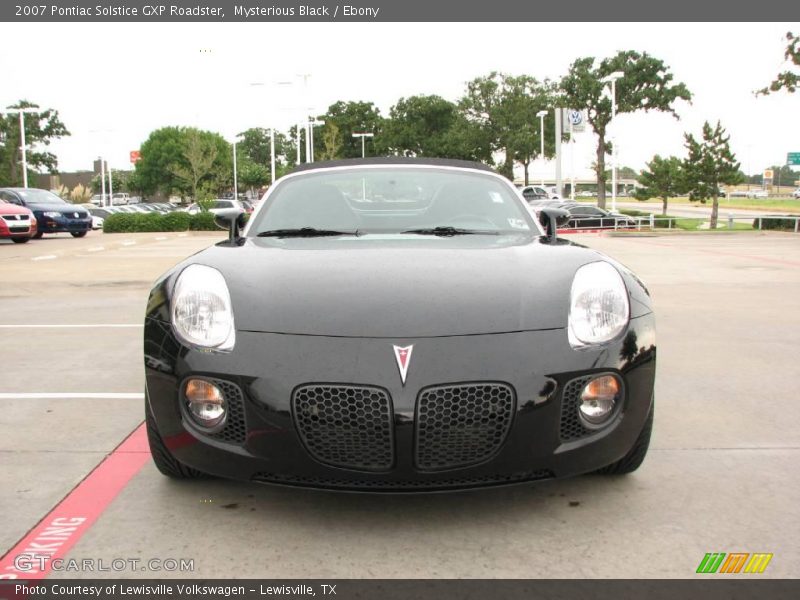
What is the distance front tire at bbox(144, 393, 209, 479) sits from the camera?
303 cm

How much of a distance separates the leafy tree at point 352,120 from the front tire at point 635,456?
9614cm

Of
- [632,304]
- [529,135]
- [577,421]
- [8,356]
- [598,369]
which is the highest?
[529,135]

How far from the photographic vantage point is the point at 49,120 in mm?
83875

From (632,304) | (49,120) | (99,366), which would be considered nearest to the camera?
(632,304)

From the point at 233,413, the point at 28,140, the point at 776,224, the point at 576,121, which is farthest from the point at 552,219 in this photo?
the point at 28,140

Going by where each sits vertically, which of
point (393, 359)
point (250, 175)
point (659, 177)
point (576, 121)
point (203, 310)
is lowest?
point (393, 359)

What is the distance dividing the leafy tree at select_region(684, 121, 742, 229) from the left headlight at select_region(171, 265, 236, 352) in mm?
38537

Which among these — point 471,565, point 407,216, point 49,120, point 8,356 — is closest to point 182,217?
point 8,356

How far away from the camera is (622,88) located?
56750 millimetres

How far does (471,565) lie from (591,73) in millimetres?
58187

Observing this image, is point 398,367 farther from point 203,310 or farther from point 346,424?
point 203,310

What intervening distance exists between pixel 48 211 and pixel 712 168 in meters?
29.8

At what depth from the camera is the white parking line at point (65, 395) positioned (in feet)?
15.1
